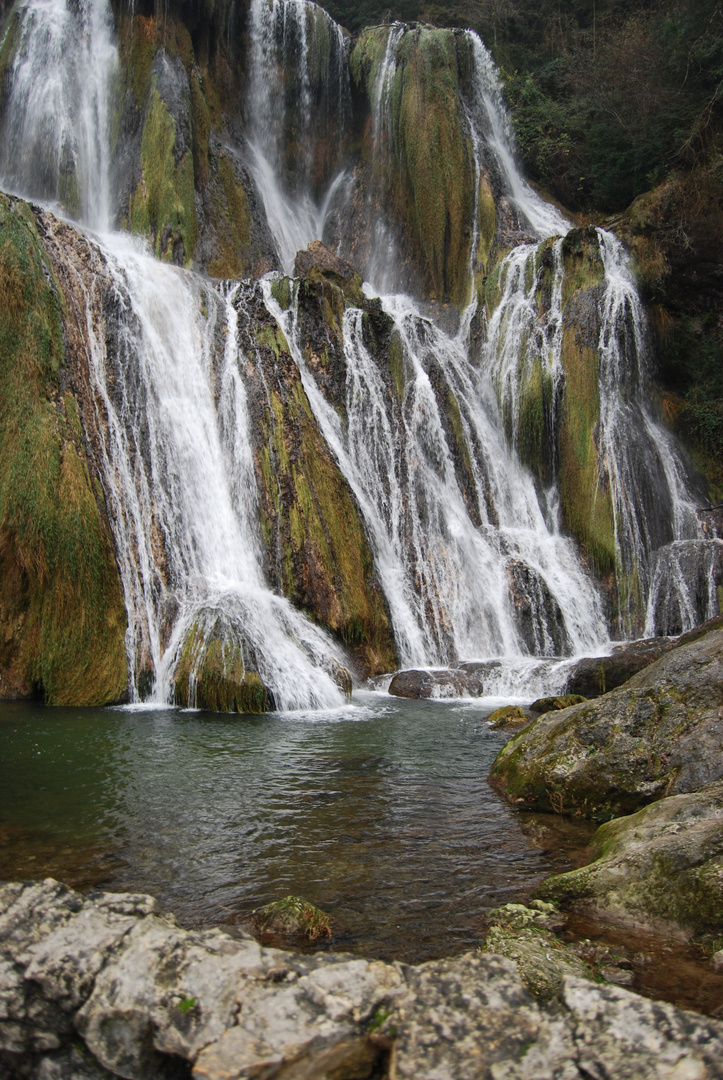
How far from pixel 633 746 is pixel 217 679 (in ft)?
21.8

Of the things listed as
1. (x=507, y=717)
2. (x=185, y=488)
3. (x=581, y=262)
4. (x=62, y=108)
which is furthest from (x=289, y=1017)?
(x=62, y=108)

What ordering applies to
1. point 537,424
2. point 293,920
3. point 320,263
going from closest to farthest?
point 293,920, point 537,424, point 320,263

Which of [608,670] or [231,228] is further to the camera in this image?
[231,228]

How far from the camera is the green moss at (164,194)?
20.6m

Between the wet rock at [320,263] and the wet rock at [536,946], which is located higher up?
the wet rock at [320,263]

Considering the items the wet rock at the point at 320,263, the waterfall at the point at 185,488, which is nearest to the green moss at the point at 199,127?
the wet rock at the point at 320,263

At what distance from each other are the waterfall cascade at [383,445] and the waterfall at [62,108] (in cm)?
6

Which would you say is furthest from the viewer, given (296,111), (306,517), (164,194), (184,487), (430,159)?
(296,111)

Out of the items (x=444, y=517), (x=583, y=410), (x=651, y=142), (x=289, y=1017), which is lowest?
(x=289, y=1017)

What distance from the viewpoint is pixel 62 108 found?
21906mm

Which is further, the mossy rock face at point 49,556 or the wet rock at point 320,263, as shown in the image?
the wet rock at point 320,263

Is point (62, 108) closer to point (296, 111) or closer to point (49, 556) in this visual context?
point (296, 111)

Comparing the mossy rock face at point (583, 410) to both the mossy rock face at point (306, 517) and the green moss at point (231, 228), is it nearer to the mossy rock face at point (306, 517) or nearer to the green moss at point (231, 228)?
the mossy rock face at point (306, 517)

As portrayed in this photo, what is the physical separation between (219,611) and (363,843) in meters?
6.83
